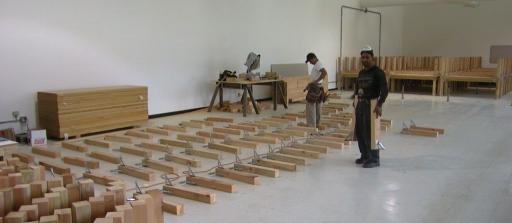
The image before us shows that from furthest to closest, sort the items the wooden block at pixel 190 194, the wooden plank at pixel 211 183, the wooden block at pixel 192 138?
1. the wooden block at pixel 192 138
2. the wooden plank at pixel 211 183
3. the wooden block at pixel 190 194

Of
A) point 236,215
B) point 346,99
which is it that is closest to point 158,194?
point 236,215

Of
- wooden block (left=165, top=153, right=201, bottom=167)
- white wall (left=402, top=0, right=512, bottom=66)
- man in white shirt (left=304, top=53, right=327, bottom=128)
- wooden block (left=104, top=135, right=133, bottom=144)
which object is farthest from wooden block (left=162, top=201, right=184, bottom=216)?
white wall (left=402, top=0, right=512, bottom=66)

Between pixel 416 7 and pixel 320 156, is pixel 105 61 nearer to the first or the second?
pixel 320 156

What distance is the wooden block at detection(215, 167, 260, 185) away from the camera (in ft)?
14.3

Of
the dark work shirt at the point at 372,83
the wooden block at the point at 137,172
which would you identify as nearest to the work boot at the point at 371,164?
the dark work shirt at the point at 372,83

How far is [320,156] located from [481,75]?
8687mm

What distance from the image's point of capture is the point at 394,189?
4.18 metres

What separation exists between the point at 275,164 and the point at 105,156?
77.0 inches

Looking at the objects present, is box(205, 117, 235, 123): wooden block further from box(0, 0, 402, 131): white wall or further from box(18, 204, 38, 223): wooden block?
box(18, 204, 38, 223): wooden block

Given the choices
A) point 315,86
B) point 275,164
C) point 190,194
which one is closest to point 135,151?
point 275,164

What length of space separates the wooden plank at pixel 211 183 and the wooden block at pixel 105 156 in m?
1.18

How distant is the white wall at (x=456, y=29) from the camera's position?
16.3 meters

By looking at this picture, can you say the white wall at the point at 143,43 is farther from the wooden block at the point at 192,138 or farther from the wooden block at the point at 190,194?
the wooden block at the point at 190,194

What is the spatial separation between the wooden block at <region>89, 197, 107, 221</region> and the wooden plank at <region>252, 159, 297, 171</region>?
2802 millimetres
